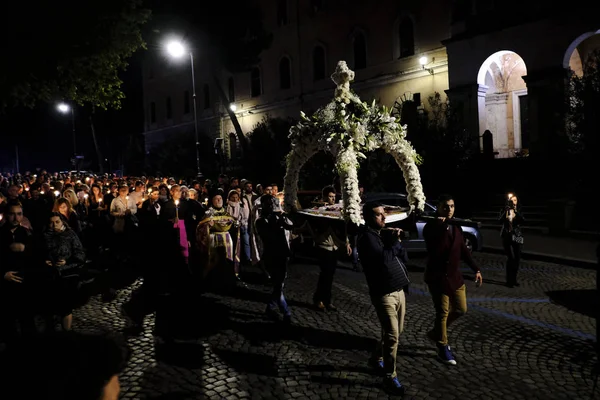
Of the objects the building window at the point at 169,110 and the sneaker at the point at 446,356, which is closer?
the sneaker at the point at 446,356

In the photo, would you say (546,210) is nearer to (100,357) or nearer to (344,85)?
(344,85)

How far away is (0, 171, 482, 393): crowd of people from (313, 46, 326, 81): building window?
20.2 m

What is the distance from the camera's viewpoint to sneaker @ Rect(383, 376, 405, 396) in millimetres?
4973

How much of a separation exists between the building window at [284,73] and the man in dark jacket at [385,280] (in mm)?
29948

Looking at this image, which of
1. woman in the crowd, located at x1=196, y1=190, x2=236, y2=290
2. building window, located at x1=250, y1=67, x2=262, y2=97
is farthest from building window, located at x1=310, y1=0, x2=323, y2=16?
woman in the crowd, located at x1=196, y1=190, x2=236, y2=290

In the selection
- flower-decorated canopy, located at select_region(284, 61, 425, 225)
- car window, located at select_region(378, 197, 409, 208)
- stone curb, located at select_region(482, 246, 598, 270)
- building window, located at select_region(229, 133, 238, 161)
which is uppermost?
building window, located at select_region(229, 133, 238, 161)

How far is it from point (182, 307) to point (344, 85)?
4449mm

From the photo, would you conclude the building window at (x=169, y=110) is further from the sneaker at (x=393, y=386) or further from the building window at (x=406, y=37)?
the sneaker at (x=393, y=386)

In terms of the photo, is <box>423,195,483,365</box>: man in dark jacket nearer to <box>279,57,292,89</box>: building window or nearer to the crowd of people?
the crowd of people

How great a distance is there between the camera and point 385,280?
516 centimetres

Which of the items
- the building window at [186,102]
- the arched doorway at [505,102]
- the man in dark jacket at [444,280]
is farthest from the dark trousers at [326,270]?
the building window at [186,102]

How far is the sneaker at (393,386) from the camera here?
497cm

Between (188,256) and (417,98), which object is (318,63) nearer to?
(417,98)

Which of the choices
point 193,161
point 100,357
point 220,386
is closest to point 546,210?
point 220,386
